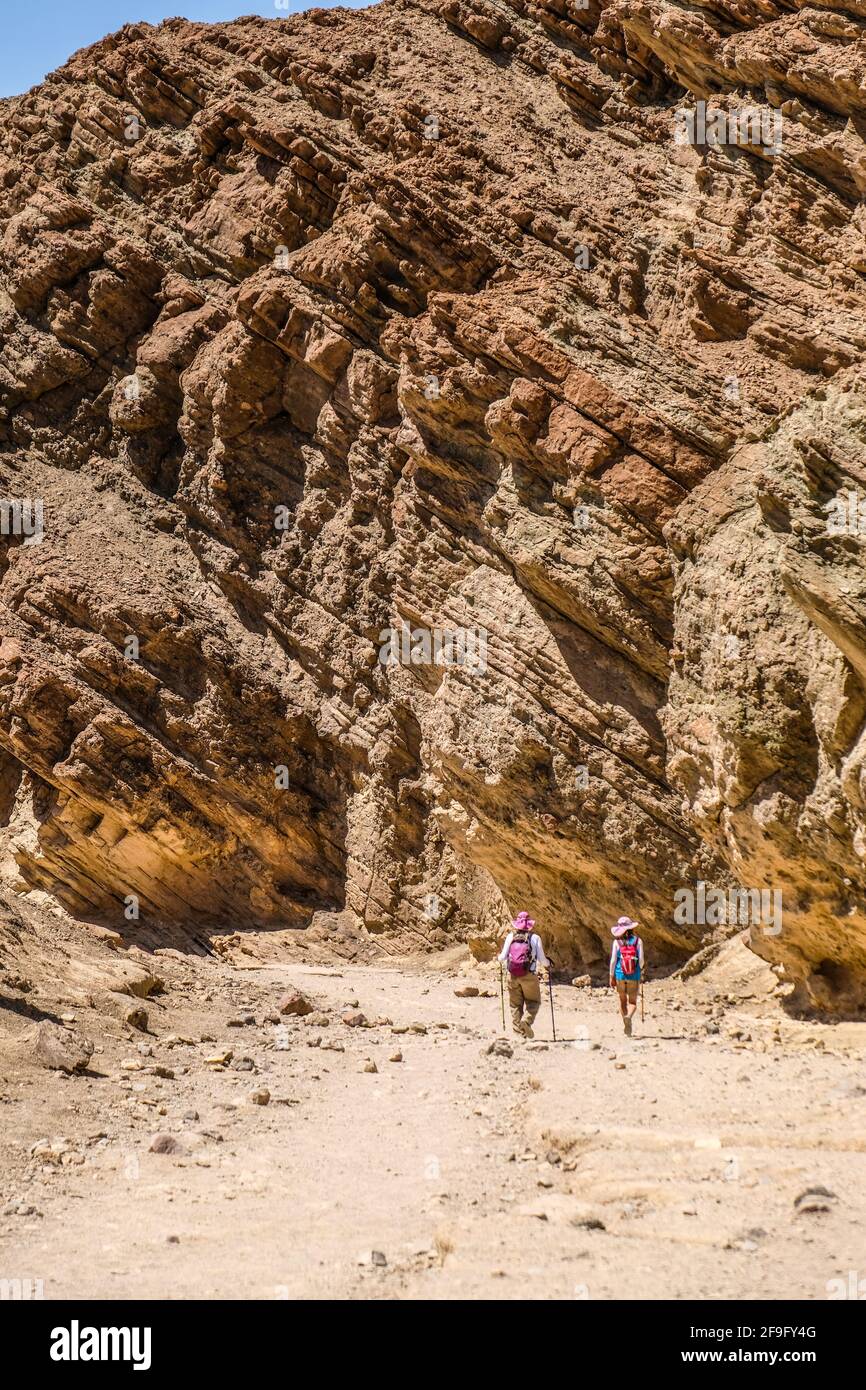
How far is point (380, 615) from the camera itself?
25016mm

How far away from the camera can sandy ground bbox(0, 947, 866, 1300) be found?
552 cm

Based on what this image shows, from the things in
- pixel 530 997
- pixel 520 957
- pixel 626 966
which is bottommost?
pixel 530 997

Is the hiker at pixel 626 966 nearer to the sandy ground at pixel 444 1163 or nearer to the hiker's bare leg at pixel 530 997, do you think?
the sandy ground at pixel 444 1163

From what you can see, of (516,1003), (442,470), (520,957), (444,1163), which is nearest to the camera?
(444,1163)

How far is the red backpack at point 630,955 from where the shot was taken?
13.6 meters

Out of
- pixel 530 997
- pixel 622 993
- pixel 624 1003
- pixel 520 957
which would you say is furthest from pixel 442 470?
pixel 624 1003

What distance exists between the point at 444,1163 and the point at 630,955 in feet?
19.3

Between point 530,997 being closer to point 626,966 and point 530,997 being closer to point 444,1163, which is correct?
point 626,966

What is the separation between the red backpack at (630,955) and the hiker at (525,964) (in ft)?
3.18

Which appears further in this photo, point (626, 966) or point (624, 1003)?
point (626, 966)

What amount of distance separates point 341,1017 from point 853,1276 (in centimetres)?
1192

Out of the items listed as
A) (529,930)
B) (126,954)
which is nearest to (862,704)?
(529,930)

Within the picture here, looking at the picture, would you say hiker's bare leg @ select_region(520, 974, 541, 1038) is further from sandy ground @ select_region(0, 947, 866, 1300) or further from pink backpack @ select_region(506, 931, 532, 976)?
sandy ground @ select_region(0, 947, 866, 1300)

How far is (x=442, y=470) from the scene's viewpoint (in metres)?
21.3
